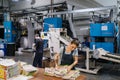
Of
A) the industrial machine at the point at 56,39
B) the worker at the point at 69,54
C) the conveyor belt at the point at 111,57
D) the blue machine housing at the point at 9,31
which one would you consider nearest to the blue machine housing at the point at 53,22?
the industrial machine at the point at 56,39

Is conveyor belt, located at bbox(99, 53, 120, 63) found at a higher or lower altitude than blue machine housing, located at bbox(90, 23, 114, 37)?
lower

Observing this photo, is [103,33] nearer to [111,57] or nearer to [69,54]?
[111,57]

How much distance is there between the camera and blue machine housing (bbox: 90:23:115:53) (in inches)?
272

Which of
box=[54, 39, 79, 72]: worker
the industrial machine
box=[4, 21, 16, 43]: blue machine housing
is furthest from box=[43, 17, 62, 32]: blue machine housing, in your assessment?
box=[54, 39, 79, 72]: worker

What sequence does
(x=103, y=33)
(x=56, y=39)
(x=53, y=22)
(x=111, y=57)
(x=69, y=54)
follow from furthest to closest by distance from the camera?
(x=53, y=22), (x=103, y=33), (x=56, y=39), (x=111, y=57), (x=69, y=54)

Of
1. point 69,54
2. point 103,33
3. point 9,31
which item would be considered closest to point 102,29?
point 103,33

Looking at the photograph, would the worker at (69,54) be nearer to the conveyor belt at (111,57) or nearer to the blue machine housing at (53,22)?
the conveyor belt at (111,57)

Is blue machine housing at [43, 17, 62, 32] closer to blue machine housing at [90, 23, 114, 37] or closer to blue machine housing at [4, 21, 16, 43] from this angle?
blue machine housing at [90, 23, 114, 37]

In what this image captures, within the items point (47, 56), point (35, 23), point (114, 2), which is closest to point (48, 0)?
point (35, 23)

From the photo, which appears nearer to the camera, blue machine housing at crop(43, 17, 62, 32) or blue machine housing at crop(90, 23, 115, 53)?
blue machine housing at crop(90, 23, 115, 53)

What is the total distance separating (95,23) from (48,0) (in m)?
3.27

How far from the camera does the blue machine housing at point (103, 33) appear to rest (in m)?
6.91

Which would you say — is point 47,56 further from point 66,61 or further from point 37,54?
point 66,61

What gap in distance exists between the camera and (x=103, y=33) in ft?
23.2
